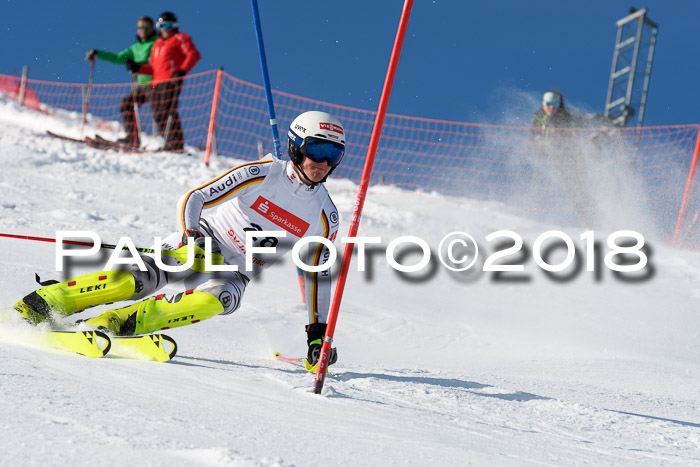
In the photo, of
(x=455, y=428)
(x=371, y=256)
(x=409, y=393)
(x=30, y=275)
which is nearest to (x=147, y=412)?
(x=455, y=428)

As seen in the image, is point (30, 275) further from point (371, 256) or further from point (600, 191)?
point (600, 191)

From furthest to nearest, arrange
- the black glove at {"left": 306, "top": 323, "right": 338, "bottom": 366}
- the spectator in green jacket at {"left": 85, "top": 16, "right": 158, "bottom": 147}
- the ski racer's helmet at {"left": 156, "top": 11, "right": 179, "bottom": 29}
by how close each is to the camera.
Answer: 1. the spectator in green jacket at {"left": 85, "top": 16, "right": 158, "bottom": 147}
2. the ski racer's helmet at {"left": 156, "top": 11, "right": 179, "bottom": 29}
3. the black glove at {"left": 306, "top": 323, "right": 338, "bottom": 366}

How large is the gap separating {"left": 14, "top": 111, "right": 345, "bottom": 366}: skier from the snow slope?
0.26 metres

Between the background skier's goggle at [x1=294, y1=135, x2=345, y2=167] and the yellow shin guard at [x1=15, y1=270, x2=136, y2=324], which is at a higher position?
the background skier's goggle at [x1=294, y1=135, x2=345, y2=167]

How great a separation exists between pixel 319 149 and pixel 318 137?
68 millimetres

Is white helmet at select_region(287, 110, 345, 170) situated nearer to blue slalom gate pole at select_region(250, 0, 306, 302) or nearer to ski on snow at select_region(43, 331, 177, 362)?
ski on snow at select_region(43, 331, 177, 362)

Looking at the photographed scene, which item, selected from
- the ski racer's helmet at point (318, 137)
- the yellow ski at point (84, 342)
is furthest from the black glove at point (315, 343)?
the yellow ski at point (84, 342)

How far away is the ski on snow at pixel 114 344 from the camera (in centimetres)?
345

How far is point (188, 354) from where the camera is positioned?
410cm

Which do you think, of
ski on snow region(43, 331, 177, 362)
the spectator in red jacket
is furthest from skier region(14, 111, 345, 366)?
the spectator in red jacket

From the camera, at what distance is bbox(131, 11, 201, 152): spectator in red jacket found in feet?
36.2

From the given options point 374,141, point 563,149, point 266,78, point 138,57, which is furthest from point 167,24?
point 374,141

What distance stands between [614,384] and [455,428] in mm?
2050

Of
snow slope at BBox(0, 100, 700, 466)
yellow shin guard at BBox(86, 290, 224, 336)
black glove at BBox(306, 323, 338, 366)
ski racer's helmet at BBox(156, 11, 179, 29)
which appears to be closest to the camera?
snow slope at BBox(0, 100, 700, 466)
